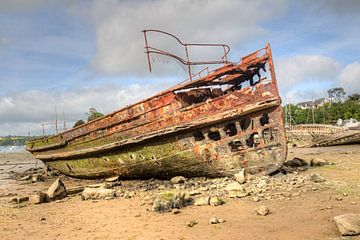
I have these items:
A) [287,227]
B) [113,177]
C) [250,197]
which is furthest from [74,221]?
[113,177]

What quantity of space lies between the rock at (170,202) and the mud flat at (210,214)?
0.14m

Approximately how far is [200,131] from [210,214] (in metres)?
3.41

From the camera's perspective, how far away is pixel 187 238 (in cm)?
493

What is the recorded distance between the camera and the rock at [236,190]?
23.2 ft

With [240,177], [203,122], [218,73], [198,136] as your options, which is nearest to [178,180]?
[198,136]

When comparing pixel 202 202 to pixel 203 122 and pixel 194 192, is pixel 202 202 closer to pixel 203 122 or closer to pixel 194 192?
pixel 194 192

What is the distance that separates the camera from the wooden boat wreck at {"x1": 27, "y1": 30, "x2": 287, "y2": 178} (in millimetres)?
8562

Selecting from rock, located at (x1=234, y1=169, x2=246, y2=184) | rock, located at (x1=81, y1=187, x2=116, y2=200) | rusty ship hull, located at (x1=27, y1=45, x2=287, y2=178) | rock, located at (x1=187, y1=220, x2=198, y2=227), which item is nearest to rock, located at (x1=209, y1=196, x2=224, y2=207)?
rock, located at (x1=187, y1=220, x2=198, y2=227)

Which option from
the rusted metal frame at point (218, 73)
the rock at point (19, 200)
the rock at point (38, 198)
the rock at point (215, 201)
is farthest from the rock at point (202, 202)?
the rock at point (19, 200)

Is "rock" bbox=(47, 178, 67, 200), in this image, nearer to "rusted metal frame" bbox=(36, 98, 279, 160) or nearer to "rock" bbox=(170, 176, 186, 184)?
"rusted metal frame" bbox=(36, 98, 279, 160)

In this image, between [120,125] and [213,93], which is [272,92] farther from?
[120,125]

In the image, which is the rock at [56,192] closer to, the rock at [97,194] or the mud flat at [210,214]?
the mud flat at [210,214]

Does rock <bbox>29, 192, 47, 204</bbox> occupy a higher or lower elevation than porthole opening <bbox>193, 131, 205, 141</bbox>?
lower

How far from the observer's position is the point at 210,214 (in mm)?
6082
